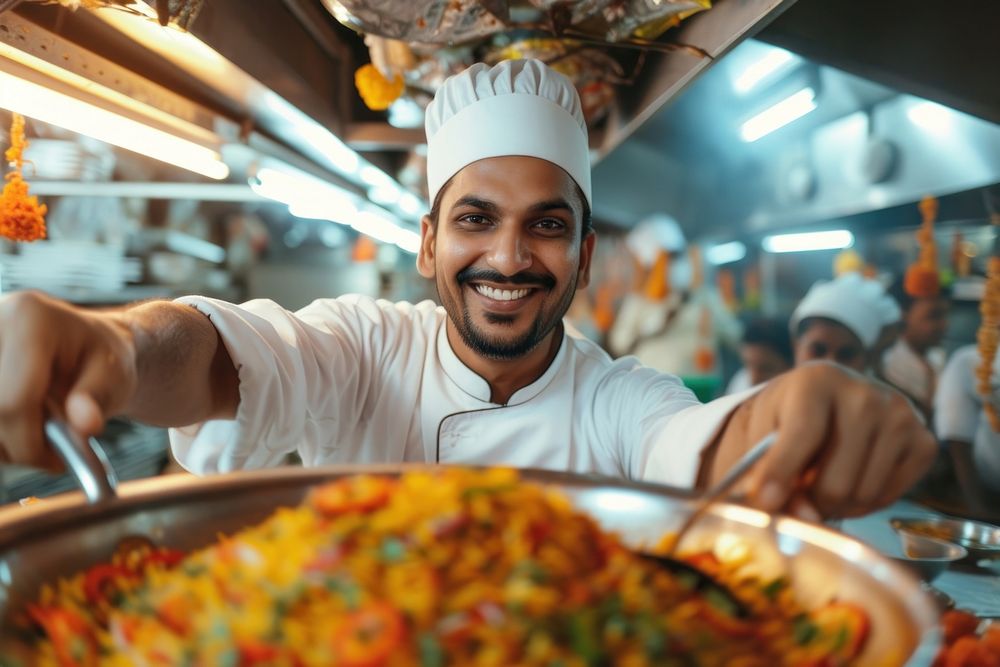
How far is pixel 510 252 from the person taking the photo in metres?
1.60

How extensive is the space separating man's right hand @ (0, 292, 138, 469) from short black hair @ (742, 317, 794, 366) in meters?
4.23

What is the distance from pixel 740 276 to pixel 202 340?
16.8 ft

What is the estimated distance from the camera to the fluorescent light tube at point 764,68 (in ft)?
8.51

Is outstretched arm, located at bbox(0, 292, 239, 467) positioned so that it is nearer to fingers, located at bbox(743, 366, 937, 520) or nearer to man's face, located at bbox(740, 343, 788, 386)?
fingers, located at bbox(743, 366, 937, 520)

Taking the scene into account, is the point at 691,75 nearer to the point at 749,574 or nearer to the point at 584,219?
the point at 584,219

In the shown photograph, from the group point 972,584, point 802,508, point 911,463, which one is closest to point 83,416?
point 802,508

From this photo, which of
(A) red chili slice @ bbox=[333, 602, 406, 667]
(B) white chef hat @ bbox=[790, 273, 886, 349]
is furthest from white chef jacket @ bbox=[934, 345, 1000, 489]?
(A) red chili slice @ bbox=[333, 602, 406, 667]

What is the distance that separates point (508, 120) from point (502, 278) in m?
0.38

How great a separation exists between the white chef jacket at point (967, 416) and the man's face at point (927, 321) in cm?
17

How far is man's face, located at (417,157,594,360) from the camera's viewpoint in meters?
1.62

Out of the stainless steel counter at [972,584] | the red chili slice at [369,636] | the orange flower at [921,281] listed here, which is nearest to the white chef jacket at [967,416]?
the orange flower at [921,281]

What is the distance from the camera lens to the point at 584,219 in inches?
73.6

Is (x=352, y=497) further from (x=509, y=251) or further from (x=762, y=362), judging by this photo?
(x=762, y=362)

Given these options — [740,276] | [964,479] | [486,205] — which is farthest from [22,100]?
[740,276]
